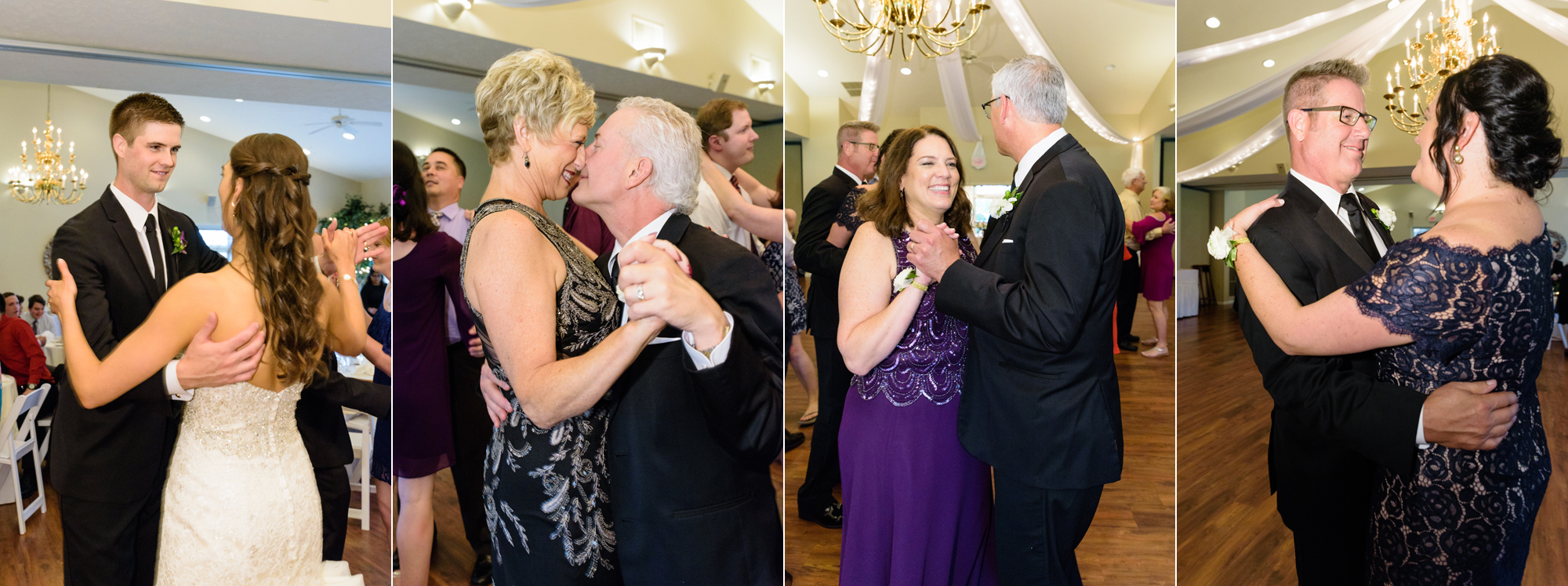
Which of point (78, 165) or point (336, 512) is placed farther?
→ point (336, 512)

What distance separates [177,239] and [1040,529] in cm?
239

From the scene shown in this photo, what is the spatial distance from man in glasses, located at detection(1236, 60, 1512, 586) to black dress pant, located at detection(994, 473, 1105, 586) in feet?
1.96

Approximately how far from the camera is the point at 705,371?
1497 mm

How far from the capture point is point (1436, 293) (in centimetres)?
158

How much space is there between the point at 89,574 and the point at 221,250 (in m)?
0.99

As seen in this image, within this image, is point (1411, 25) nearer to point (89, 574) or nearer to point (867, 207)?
point (867, 207)

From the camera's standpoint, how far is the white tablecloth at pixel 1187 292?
2.17 m

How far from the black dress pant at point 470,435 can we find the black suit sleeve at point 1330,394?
1.99 m

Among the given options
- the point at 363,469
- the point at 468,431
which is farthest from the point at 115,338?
the point at 468,431

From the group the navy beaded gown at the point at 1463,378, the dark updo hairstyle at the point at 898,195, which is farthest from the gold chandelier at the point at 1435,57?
the dark updo hairstyle at the point at 898,195

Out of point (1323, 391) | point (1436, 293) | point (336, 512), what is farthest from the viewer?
point (336, 512)

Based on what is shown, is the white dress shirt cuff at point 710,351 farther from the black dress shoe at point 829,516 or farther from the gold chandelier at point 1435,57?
Result: the gold chandelier at point 1435,57

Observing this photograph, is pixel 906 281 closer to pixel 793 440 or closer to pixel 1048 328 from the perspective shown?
pixel 1048 328

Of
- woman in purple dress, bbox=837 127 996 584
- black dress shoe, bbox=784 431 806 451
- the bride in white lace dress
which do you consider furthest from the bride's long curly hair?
woman in purple dress, bbox=837 127 996 584
